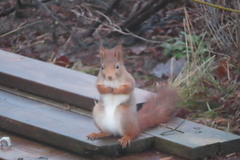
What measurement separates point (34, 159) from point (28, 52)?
2704mm

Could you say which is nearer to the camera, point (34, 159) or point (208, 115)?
point (34, 159)

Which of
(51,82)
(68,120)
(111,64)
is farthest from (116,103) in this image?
(51,82)

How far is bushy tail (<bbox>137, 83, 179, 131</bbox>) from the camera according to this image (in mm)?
3727

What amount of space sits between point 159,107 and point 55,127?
1.86 feet

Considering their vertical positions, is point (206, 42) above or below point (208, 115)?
above

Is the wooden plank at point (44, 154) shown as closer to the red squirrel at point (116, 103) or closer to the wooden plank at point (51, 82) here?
the red squirrel at point (116, 103)

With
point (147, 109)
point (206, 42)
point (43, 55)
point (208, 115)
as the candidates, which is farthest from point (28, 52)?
point (147, 109)

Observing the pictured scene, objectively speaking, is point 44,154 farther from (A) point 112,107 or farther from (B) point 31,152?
(A) point 112,107

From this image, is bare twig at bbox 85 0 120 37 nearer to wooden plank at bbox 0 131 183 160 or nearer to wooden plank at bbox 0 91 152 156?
wooden plank at bbox 0 91 152 156

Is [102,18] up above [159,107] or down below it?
above

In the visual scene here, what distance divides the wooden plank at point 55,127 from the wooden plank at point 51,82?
0.34 feet

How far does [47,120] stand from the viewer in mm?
3830

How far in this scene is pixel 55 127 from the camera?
3693 mm

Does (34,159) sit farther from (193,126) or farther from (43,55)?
(43,55)
